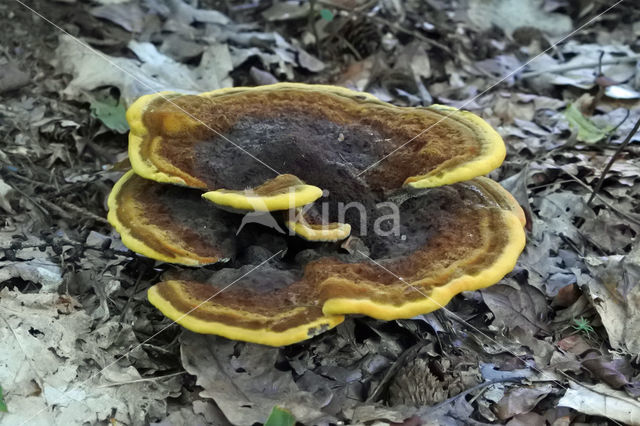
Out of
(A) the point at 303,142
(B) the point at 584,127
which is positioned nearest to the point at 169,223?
(A) the point at 303,142

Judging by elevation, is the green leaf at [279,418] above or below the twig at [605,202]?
above

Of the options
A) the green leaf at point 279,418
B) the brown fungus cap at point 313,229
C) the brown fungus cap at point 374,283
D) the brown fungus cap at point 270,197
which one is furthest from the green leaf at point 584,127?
the green leaf at point 279,418

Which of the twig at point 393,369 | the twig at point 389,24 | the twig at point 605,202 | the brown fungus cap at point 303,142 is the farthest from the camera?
the twig at point 389,24

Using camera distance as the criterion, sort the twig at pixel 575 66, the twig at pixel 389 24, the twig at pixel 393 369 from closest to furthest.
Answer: the twig at pixel 393 369 < the twig at pixel 575 66 < the twig at pixel 389 24

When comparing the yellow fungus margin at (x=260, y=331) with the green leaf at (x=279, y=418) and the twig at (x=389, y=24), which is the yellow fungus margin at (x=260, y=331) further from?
the twig at (x=389, y=24)

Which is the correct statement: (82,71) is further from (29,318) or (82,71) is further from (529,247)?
(529,247)

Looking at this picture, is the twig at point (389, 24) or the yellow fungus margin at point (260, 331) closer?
the yellow fungus margin at point (260, 331)

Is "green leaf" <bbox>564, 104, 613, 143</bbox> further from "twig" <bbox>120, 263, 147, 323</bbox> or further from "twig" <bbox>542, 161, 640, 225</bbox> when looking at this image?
"twig" <bbox>120, 263, 147, 323</bbox>

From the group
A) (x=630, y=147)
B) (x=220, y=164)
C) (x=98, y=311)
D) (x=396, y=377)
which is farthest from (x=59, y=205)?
(x=630, y=147)
